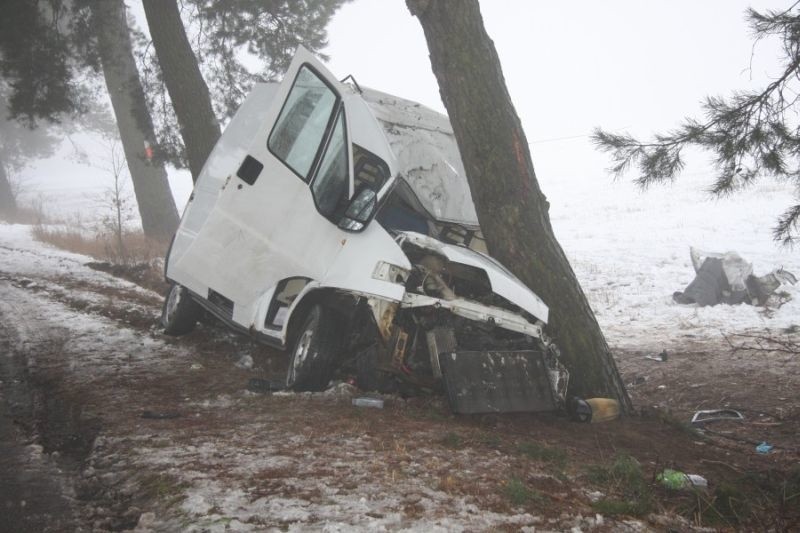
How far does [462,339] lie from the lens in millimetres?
4223

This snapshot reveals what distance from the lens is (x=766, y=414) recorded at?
413cm

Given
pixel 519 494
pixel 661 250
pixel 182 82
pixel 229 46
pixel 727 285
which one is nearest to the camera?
pixel 519 494

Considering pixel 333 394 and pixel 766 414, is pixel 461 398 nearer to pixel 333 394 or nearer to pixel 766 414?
pixel 333 394

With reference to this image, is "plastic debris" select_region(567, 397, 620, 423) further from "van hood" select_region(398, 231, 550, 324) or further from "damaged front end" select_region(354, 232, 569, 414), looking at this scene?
"van hood" select_region(398, 231, 550, 324)

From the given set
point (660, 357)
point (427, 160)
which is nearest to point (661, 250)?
point (660, 357)

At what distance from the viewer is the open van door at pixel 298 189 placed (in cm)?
415

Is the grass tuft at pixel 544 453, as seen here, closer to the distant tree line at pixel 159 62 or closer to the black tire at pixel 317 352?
the black tire at pixel 317 352

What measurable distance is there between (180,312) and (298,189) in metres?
2.29

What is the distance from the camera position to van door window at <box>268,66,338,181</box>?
416 cm

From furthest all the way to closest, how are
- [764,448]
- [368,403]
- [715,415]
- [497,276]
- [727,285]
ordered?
1. [727,285]
2. [715,415]
3. [497,276]
4. [368,403]
5. [764,448]

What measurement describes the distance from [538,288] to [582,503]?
2.23 m

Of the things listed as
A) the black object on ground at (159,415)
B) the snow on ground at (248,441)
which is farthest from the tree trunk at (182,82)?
the black object on ground at (159,415)

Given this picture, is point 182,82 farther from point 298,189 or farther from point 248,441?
point 248,441

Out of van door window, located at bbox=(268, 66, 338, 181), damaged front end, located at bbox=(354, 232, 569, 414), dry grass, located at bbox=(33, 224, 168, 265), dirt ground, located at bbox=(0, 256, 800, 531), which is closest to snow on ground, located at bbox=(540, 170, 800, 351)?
dirt ground, located at bbox=(0, 256, 800, 531)
